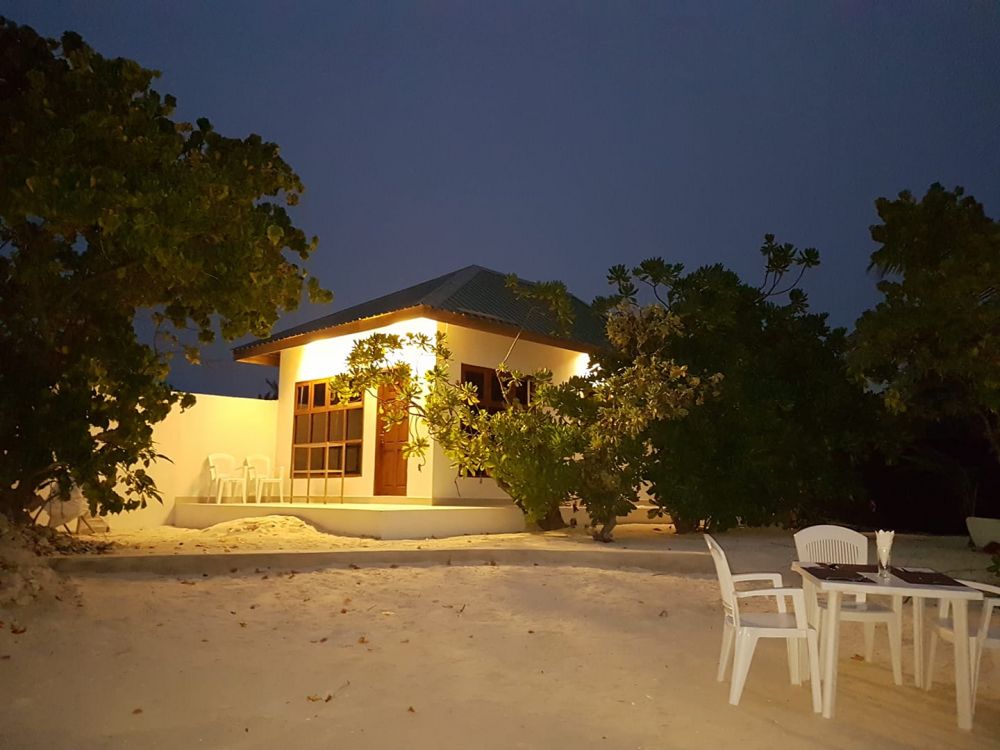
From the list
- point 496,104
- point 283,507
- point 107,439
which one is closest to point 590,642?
point 107,439

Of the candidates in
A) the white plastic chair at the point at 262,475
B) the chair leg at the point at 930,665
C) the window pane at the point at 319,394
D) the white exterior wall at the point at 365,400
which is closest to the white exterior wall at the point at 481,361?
the white exterior wall at the point at 365,400

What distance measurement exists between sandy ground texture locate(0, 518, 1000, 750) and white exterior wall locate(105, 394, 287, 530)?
524 centimetres

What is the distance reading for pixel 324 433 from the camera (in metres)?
12.6

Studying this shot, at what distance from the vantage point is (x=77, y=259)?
7.44 meters

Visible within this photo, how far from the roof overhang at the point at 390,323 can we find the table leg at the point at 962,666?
7478 millimetres

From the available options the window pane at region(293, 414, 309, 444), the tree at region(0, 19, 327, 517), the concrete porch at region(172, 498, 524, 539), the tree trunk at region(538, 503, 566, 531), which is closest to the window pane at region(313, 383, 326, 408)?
the window pane at region(293, 414, 309, 444)

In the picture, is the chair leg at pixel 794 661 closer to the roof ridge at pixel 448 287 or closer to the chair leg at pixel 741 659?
the chair leg at pixel 741 659

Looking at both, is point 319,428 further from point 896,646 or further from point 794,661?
point 896,646

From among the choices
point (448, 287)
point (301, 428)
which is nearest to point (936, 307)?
point (448, 287)

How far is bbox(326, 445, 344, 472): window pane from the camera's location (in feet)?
40.2

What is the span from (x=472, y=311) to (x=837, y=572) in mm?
8145

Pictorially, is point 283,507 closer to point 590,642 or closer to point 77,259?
point 77,259

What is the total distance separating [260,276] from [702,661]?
4.90m

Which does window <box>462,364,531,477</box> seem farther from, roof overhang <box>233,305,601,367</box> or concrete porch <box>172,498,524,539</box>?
concrete porch <box>172,498,524,539</box>
